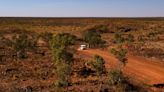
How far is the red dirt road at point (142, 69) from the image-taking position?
24.9 meters

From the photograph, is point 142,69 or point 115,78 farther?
point 142,69

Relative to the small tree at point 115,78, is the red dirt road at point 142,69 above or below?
below

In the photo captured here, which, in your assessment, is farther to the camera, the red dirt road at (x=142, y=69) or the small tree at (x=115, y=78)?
the red dirt road at (x=142, y=69)

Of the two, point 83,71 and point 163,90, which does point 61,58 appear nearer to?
point 83,71

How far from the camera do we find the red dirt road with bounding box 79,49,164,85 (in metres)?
24.9

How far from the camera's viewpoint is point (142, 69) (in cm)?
2864

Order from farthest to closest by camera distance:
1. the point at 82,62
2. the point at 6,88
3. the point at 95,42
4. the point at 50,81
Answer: the point at 95,42 → the point at 82,62 → the point at 50,81 → the point at 6,88

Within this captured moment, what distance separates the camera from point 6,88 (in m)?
21.5

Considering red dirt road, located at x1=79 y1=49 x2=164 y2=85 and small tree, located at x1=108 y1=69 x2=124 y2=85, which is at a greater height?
small tree, located at x1=108 y1=69 x2=124 y2=85

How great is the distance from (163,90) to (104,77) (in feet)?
15.8

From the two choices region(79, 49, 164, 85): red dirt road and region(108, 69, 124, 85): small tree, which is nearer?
region(108, 69, 124, 85): small tree

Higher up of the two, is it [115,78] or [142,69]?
[115,78]

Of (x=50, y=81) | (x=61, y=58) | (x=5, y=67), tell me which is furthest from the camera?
(x=5, y=67)

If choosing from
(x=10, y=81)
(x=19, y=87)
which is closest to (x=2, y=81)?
(x=10, y=81)
